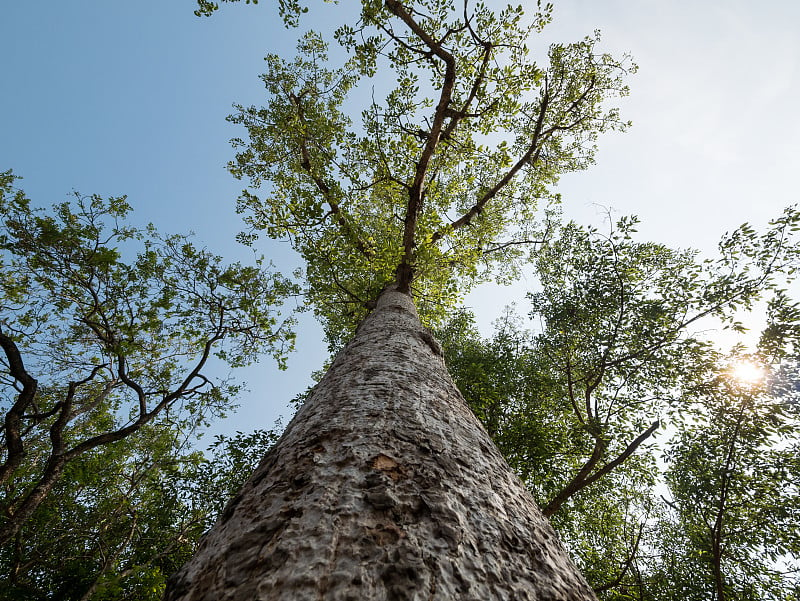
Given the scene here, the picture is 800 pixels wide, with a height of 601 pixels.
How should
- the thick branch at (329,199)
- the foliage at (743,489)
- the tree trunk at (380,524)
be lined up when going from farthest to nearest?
the thick branch at (329,199) → the foliage at (743,489) → the tree trunk at (380,524)

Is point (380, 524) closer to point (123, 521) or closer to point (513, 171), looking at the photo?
point (513, 171)

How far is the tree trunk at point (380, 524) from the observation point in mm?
823

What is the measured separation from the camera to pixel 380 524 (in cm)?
99

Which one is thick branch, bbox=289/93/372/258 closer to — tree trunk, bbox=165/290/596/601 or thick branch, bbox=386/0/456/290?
thick branch, bbox=386/0/456/290

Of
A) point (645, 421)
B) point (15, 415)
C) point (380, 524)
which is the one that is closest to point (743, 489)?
point (645, 421)

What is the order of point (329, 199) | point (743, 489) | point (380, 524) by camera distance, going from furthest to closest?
1. point (329, 199)
2. point (743, 489)
3. point (380, 524)

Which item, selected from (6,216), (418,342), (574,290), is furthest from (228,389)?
(574,290)

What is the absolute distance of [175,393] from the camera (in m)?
9.24

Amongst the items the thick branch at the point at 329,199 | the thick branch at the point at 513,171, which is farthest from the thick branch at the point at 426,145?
the thick branch at the point at 513,171

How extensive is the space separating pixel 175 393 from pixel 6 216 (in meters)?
5.17

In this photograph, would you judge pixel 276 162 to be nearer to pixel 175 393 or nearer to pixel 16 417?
pixel 175 393

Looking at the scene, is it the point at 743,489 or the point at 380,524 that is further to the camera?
the point at 743,489

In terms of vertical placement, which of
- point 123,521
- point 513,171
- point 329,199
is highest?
point 513,171

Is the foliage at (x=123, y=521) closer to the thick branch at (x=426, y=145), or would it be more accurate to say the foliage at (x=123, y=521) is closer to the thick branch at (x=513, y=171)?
the thick branch at (x=426, y=145)
